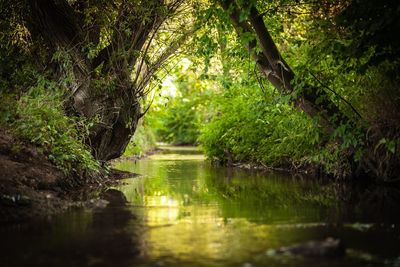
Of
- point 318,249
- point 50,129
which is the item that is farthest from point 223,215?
point 50,129

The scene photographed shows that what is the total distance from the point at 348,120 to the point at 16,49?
6.66 m

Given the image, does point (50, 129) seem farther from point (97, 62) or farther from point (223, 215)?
point (223, 215)

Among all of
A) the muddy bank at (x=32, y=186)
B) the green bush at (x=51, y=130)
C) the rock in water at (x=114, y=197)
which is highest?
the green bush at (x=51, y=130)

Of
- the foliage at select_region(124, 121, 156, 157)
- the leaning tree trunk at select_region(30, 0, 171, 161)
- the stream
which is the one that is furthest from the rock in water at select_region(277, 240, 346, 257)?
the foliage at select_region(124, 121, 156, 157)

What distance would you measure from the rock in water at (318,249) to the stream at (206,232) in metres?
0.07

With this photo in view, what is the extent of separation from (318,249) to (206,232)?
1.31m

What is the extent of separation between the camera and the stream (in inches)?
168

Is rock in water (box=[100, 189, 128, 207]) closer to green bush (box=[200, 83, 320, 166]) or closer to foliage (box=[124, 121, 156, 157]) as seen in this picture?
green bush (box=[200, 83, 320, 166])

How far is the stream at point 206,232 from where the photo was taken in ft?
14.0

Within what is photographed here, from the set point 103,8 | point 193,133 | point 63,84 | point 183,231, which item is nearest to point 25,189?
point 183,231

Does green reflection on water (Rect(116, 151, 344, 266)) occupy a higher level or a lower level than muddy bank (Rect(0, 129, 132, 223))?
lower

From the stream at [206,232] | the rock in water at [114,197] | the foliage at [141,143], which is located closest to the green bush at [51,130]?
the rock in water at [114,197]

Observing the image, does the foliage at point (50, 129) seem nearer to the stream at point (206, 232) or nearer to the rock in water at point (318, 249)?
the stream at point (206, 232)

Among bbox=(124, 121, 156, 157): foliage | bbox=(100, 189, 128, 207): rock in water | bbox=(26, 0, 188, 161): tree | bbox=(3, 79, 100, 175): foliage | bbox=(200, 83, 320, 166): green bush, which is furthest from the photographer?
bbox=(124, 121, 156, 157): foliage
